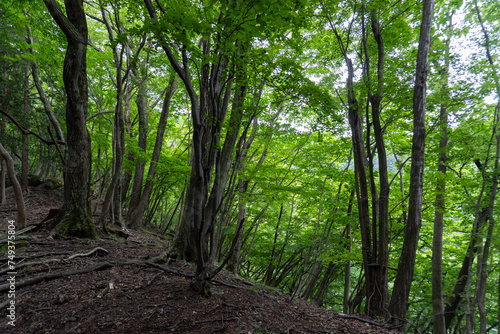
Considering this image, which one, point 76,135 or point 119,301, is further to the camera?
point 76,135

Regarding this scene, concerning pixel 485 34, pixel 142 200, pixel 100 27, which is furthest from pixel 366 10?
pixel 100 27

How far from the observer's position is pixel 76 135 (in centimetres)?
464

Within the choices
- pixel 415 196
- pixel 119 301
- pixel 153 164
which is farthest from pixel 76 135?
pixel 415 196

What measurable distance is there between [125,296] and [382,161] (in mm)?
4852

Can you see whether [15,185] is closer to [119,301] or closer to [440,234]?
[119,301]

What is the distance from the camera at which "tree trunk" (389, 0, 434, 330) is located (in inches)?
155

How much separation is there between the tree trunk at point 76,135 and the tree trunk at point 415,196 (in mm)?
5769

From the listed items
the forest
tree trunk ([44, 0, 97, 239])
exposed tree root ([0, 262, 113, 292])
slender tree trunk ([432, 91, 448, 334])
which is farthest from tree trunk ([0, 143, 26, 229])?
slender tree trunk ([432, 91, 448, 334])

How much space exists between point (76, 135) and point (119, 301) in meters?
3.41

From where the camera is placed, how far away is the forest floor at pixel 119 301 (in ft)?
7.79

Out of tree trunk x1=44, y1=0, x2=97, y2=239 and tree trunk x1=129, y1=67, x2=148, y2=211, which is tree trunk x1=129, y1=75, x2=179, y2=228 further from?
tree trunk x1=44, y1=0, x2=97, y2=239

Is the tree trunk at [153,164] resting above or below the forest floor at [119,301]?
above

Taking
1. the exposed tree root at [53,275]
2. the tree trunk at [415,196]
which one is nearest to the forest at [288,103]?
the tree trunk at [415,196]

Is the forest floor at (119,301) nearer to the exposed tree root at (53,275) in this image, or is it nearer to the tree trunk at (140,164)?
the exposed tree root at (53,275)
